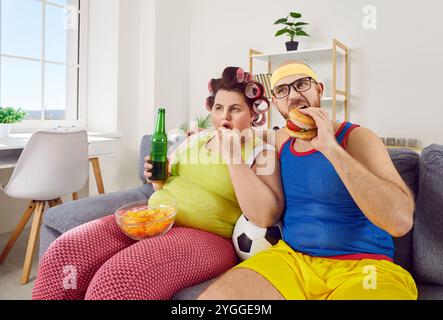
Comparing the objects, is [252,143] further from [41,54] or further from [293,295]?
[41,54]

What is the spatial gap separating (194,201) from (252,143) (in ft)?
0.93

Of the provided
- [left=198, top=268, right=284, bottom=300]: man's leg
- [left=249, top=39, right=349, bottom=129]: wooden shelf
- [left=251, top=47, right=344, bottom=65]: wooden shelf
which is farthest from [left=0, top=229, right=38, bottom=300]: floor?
[left=251, top=47, right=344, bottom=65]: wooden shelf

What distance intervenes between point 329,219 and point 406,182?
15.3 inches

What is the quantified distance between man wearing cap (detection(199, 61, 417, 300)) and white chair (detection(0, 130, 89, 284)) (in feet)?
4.90

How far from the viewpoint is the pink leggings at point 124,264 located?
938mm

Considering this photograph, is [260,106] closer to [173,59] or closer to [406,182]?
[406,182]

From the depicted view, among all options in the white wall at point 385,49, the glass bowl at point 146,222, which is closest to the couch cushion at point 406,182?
the glass bowl at point 146,222

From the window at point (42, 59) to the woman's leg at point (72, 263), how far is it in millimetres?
2213

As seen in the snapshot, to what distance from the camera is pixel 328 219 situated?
0.99 meters

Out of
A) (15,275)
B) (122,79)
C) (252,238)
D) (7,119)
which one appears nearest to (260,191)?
(252,238)

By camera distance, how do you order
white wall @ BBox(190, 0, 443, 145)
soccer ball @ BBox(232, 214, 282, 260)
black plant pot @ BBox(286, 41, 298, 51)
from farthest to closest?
black plant pot @ BBox(286, 41, 298, 51) < white wall @ BBox(190, 0, 443, 145) < soccer ball @ BBox(232, 214, 282, 260)

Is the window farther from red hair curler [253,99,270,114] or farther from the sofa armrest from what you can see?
red hair curler [253,99,270,114]

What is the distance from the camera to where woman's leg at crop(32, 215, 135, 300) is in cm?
104

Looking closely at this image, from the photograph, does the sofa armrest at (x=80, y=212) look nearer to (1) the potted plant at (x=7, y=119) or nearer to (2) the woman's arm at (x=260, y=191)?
(2) the woman's arm at (x=260, y=191)
